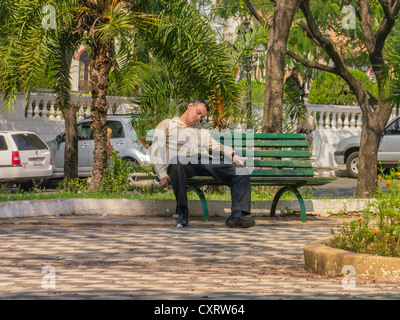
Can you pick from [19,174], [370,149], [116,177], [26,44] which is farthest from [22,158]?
[370,149]

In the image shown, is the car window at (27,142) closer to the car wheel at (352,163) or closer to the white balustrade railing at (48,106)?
the white balustrade railing at (48,106)

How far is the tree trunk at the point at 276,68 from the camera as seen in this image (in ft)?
46.3

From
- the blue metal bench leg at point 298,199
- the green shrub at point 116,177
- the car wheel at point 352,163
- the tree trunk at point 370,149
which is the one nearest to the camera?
the blue metal bench leg at point 298,199

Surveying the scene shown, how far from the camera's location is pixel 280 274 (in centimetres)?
759

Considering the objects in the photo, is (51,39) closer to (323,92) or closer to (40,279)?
(40,279)

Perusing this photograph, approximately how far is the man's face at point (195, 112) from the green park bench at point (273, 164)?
62 cm

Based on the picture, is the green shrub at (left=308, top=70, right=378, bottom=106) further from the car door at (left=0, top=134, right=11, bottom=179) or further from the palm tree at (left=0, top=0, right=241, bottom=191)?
the palm tree at (left=0, top=0, right=241, bottom=191)

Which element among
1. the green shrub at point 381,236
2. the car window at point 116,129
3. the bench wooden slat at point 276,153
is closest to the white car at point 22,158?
the car window at point 116,129

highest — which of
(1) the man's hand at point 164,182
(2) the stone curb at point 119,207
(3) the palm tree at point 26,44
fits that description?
(3) the palm tree at point 26,44

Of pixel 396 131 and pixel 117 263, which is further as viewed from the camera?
pixel 396 131

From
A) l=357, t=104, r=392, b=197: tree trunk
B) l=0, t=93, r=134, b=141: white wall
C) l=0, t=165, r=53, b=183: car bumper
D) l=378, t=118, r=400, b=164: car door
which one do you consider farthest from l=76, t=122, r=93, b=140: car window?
l=357, t=104, r=392, b=197: tree trunk

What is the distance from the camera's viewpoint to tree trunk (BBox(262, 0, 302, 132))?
14125 millimetres

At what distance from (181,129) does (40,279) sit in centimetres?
497
